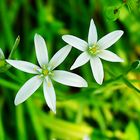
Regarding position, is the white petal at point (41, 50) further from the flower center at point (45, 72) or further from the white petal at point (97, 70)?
the white petal at point (97, 70)

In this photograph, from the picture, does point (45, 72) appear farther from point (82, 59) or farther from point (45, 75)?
point (82, 59)

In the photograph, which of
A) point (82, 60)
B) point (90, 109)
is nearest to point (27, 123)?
point (90, 109)

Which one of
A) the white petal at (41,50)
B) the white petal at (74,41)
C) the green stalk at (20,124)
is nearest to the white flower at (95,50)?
the white petal at (74,41)

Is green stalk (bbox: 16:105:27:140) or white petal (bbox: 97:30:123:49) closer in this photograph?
white petal (bbox: 97:30:123:49)

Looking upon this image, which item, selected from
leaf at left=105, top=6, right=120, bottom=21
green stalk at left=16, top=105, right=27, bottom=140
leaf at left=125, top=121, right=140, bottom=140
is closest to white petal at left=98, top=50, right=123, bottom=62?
leaf at left=105, top=6, right=120, bottom=21

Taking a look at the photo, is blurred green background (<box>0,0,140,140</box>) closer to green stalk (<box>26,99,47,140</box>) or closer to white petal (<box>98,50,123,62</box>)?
green stalk (<box>26,99,47,140</box>)

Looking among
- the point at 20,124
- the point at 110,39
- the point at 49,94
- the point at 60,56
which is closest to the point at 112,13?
the point at 110,39
